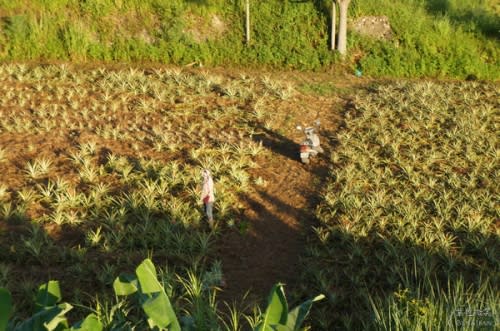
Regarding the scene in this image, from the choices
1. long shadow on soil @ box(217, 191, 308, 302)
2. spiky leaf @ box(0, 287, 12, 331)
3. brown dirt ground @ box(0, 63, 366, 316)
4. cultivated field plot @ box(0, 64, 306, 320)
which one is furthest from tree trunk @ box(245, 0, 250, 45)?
spiky leaf @ box(0, 287, 12, 331)

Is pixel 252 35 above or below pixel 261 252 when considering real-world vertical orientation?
above

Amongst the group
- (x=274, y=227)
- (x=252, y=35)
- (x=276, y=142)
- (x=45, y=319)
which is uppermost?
(x=45, y=319)

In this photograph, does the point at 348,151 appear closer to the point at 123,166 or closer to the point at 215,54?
the point at 123,166

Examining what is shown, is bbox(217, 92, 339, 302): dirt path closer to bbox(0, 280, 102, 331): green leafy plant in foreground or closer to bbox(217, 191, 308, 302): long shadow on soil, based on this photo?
bbox(217, 191, 308, 302): long shadow on soil

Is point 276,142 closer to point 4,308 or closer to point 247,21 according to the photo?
point 247,21

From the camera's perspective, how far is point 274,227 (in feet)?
22.2

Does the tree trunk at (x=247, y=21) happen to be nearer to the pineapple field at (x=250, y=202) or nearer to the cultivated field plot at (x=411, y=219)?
the pineapple field at (x=250, y=202)

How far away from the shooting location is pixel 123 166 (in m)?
8.23

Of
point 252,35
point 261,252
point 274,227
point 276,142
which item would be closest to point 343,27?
point 252,35

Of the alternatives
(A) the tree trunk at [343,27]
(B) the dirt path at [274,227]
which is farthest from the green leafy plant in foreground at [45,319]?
(A) the tree trunk at [343,27]

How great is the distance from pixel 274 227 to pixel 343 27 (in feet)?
32.0

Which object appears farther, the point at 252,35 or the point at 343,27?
the point at 252,35

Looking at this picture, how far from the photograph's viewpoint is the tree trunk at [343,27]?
1434cm

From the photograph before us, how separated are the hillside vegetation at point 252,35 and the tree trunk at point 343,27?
32cm
